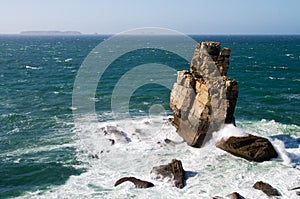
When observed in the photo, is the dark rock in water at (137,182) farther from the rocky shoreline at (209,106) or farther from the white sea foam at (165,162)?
the rocky shoreline at (209,106)

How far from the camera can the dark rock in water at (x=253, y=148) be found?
96.2 ft

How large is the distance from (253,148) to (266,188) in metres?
5.93

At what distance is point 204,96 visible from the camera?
33.3 metres

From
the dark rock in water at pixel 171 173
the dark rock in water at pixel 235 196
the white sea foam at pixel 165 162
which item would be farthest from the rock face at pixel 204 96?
the dark rock in water at pixel 235 196

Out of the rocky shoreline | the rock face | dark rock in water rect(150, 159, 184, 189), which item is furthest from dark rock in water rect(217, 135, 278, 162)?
dark rock in water rect(150, 159, 184, 189)

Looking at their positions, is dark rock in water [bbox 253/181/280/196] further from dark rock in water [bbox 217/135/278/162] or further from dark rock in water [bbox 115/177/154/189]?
dark rock in water [bbox 115/177/154/189]

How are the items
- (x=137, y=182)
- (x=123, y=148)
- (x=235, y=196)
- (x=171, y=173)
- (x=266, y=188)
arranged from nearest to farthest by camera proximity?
1. (x=235, y=196)
2. (x=266, y=188)
3. (x=137, y=182)
4. (x=171, y=173)
5. (x=123, y=148)

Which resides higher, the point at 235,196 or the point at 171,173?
the point at 171,173

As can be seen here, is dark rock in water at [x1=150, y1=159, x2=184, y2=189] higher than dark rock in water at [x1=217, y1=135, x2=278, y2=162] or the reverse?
the reverse

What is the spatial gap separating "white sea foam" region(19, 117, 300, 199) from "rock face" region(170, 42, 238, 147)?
46.1 inches

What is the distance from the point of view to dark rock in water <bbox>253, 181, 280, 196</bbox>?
23641 millimetres

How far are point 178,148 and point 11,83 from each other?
48598mm

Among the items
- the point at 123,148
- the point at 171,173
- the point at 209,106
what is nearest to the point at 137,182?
the point at 171,173

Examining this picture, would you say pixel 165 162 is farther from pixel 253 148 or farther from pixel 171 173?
pixel 253 148
